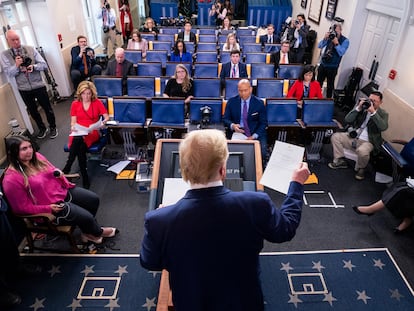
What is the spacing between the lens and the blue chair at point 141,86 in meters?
4.95

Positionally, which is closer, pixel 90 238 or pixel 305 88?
pixel 90 238

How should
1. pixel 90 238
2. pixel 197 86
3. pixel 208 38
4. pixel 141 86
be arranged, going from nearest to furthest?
pixel 90 238 < pixel 197 86 < pixel 141 86 < pixel 208 38

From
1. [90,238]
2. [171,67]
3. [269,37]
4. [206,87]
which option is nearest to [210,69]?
[171,67]

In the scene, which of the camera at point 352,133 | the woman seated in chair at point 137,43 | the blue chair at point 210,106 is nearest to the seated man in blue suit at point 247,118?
the blue chair at point 210,106

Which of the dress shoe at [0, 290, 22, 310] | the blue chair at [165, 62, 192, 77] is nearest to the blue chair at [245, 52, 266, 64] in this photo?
the blue chair at [165, 62, 192, 77]

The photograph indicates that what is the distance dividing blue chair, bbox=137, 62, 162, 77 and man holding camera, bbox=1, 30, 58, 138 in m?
1.64

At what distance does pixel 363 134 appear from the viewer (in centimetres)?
423

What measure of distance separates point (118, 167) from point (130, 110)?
832mm

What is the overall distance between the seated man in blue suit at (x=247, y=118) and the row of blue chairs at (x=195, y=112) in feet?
0.70

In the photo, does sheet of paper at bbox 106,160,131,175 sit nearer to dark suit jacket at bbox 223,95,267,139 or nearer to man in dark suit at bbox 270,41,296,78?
dark suit jacket at bbox 223,95,267,139

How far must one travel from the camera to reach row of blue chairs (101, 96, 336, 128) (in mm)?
4199

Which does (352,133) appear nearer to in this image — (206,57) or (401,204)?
(401,204)

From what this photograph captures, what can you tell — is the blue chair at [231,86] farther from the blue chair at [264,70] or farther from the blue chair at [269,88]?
the blue chair at [264,70]

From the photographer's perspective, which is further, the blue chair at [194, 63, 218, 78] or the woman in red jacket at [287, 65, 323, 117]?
the blue chair at [194, 63, 218, 78]
